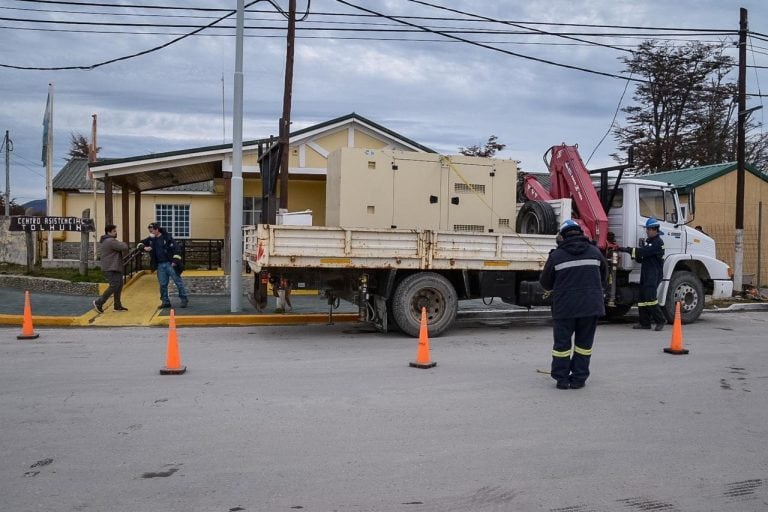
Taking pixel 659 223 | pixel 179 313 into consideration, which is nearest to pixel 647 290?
pixel 659 223

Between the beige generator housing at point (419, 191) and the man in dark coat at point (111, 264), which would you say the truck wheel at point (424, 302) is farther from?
the man in dark coat at point (111, 264)

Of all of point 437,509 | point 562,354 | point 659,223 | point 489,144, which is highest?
point 489,144

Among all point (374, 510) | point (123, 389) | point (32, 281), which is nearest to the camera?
point (374, 510)

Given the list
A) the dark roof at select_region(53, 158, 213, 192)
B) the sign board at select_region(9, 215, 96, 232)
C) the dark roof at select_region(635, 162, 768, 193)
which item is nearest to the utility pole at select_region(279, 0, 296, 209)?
the sign board at select_region(9, 215, 96, 232)

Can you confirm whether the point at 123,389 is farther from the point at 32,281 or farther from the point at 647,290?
the point at 32,281

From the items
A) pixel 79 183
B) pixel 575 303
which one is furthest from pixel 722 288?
pixel 79 183

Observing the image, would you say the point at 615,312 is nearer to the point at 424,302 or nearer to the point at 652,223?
the point at 652,223

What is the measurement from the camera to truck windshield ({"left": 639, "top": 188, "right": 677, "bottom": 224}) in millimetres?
13031

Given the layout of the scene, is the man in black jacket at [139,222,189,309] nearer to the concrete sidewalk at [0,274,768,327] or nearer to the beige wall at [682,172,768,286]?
the concrete sidewalk at [0,274,768,327]

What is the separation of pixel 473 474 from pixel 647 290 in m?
8.45

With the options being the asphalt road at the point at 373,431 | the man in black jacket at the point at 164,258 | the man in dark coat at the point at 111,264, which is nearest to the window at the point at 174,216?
the man in black jacket at the point at 164,258

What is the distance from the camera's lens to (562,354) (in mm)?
7422

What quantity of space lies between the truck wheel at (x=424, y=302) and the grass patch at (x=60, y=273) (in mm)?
8597

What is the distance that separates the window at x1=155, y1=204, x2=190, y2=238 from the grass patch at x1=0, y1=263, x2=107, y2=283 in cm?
→ 704
